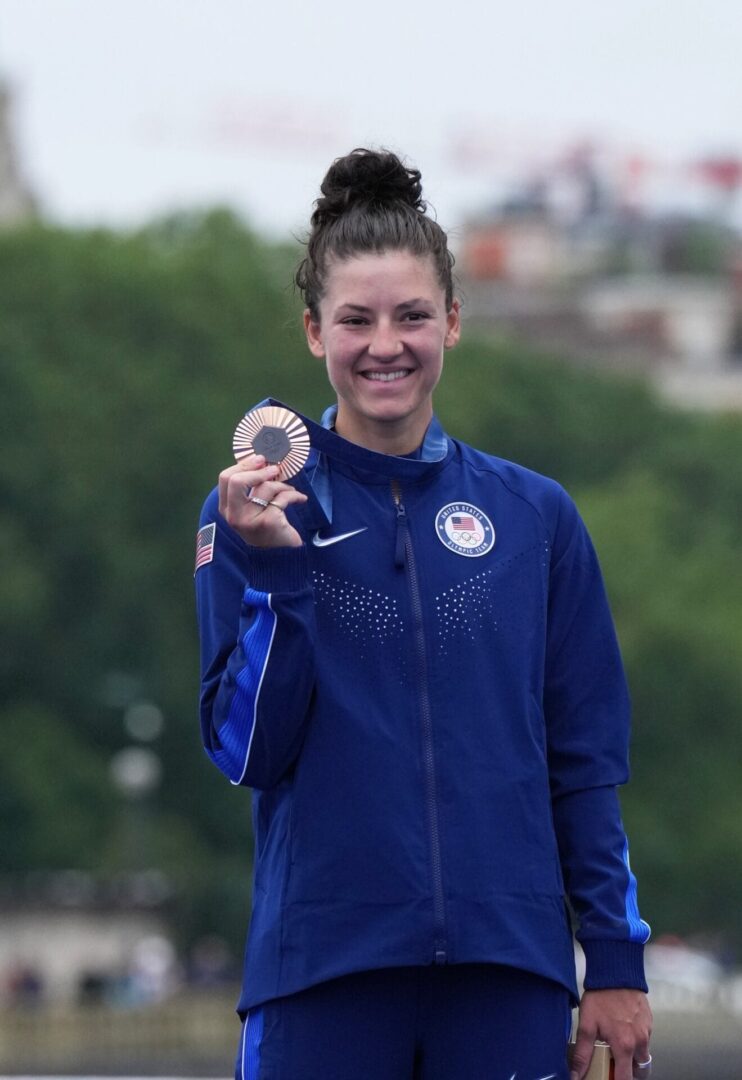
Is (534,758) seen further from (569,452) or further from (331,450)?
(569,452)

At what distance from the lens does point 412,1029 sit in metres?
4.63

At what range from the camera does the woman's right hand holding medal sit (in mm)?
4648

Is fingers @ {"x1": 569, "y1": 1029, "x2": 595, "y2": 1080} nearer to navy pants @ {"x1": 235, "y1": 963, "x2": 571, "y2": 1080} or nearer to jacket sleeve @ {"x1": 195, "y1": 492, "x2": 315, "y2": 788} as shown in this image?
navy pants @ {"x1": 235, "y1": 963, "x2": 571, "y2": 1080}

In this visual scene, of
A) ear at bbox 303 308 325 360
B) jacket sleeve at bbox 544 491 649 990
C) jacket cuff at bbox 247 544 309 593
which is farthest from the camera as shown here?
ear at bbox 303 308 325 360

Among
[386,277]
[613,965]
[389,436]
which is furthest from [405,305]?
[613,965]

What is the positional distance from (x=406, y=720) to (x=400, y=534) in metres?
0.30

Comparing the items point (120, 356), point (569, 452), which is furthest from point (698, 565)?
point (120, 356)

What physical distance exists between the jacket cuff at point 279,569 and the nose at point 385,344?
0.36 m

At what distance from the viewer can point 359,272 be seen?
16.1ft

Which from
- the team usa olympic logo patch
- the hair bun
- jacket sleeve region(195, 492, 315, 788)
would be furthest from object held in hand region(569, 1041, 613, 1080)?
the hair bun

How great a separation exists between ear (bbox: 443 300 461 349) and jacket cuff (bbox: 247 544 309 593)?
54 centimetres

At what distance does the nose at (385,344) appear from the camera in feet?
16.1

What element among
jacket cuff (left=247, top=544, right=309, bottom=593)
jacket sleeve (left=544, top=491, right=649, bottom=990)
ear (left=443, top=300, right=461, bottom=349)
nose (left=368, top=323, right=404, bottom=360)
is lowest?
jacket sleeve (left=544, top=491, right=649, bottom=990)

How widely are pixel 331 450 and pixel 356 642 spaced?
1.07 ft
